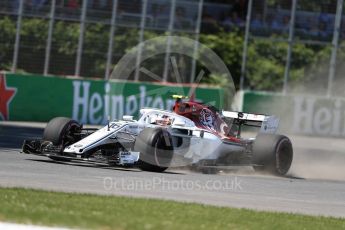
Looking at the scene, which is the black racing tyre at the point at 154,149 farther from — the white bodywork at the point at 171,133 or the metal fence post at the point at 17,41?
the metal fence post at the point at 17,41

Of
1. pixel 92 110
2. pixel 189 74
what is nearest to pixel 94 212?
pixel 92 110

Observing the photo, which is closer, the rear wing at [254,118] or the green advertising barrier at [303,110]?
the rear wing at [254,118]

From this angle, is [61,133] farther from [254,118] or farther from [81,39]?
[81,39]

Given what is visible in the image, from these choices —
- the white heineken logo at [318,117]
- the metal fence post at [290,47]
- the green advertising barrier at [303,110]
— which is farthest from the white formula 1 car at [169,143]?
the metal fence post at [290,47]

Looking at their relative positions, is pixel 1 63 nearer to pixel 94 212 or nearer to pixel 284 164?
pixel 284 164

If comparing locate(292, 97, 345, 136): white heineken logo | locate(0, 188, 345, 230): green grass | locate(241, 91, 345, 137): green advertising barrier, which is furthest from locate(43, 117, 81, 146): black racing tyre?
locate(292, 97, 345, 136): white heineken logo

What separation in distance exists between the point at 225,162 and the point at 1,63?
14.5 meters

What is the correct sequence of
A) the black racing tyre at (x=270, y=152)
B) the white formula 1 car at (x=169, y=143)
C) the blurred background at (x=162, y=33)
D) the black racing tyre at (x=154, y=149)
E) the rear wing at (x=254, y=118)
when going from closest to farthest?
the black racing tyre at (x=154, y=149), the white formula 1 car at (x=169, y=143), the black racing tyre at (x=270, y=152), the rear wing at (x=254, y=118), the blurred background at (x=162, y=33)

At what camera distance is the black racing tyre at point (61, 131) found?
16.3 metres

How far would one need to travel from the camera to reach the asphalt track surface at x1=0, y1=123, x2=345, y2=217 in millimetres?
12914

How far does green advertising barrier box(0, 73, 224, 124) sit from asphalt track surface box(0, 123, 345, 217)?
1071 cm

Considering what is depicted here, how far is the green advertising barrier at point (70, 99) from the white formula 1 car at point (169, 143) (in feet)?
39.5

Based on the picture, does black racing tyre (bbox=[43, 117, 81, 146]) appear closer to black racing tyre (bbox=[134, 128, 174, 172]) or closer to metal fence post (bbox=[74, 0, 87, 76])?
black racing tyre (bbox=[134, 128, 174, 172])

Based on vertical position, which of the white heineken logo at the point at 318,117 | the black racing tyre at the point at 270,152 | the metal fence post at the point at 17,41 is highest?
the metal fence post at the point at 17,41
